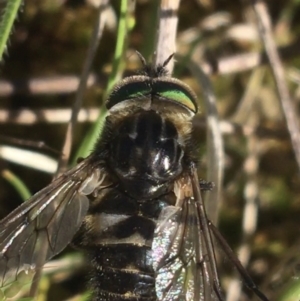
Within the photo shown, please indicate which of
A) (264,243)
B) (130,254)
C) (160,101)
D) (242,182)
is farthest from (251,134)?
(130,254)

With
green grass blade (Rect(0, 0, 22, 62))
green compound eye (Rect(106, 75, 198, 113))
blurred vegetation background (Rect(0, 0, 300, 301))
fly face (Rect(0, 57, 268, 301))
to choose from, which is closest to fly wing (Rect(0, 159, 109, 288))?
fly face (Rect(0, 57, 268, 301))

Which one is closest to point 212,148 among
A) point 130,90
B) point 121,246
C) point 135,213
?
point 130,90

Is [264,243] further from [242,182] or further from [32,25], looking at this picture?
[32,25]

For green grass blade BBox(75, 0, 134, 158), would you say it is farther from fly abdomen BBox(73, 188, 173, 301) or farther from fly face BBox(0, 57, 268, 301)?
fly abdomen BBox(73, 188, 173, 301)

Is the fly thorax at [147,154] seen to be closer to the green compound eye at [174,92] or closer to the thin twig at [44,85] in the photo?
the green compound eye at [174,92]

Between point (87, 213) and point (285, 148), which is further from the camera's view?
point (285, 148)

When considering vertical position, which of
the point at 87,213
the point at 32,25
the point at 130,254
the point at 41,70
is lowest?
the point at 130,254

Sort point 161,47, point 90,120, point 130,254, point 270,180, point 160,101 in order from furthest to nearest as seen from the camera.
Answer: point 270,180, point 90,120, point 161,47, point 160,101, point 130,254
